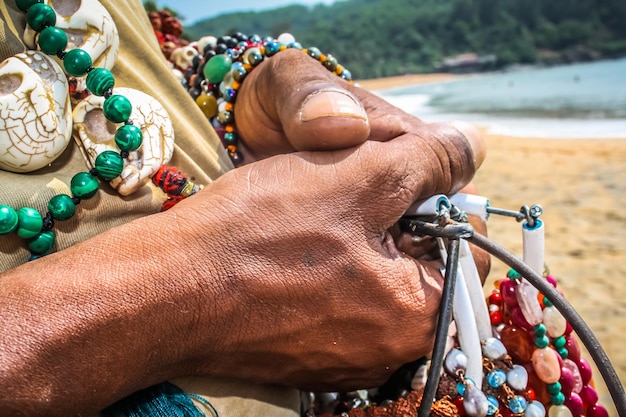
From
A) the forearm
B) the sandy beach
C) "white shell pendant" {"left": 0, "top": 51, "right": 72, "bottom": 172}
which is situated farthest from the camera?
the sandy beach

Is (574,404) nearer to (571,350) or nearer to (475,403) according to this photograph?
(571,350)

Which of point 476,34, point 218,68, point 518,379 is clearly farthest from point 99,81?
point 476,34

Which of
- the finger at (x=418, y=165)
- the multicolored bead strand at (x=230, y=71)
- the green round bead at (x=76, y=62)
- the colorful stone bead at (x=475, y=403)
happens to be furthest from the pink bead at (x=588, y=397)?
the green round bead at (x=76, y=62)

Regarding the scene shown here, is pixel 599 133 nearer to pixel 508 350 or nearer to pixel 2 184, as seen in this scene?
pixel 508 350

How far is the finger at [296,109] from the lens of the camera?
0.74m

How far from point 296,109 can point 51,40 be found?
1.21 ft

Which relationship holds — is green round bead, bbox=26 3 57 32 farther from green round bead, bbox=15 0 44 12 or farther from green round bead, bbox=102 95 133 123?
green round bead, bbox=102 95 133 123

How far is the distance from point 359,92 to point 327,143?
230 mm

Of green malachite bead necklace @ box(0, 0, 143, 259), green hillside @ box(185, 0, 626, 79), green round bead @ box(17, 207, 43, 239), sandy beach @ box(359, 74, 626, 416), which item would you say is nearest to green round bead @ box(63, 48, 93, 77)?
green malachite bead necklace @ box(0, 0, 143, 259)

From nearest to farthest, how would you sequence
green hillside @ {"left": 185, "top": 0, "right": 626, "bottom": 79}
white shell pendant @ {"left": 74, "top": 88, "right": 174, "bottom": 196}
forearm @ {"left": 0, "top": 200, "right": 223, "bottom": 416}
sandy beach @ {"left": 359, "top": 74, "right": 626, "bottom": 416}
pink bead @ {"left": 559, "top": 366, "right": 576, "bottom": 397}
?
forearm @ {"left": 0, "top": 200, "right": 223, "bottom": 416} → white shell pendant @ {"left": 74, "top": 88, "right": 174, "bottom": 196} → pink bead @ {"left": 559, "top": 366, "right": 576, "bottom": 397} → sandy beach @ {"left": 359, "top": 74, "right": 626, "bottom": 416} → green hillside @ {"left": 185, "top": 0, "right": 626, "bottom": 79}

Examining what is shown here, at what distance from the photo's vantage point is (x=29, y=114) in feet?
2.23

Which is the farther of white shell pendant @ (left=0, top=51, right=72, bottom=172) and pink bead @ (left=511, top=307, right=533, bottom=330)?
pink bead @ (left=511, top=307, right=533, bottom=330)

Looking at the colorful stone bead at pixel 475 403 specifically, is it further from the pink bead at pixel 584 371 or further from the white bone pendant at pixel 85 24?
the white bone pendant at pixel 85 24

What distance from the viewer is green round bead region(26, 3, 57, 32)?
2.41 feet
